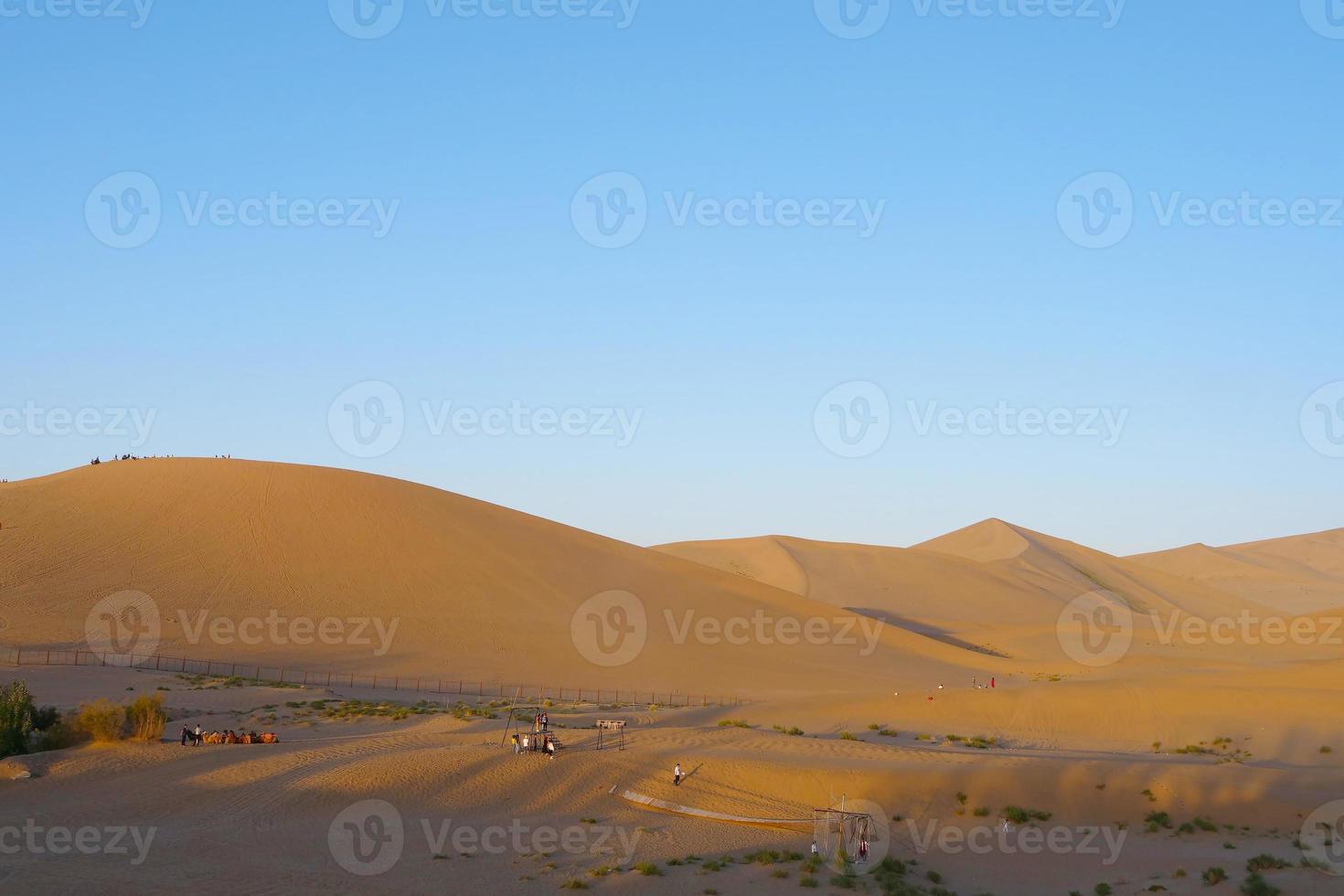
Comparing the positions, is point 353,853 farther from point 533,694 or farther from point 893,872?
point 533,694

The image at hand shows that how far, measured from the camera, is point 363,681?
40.9m

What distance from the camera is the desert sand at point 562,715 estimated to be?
1911cm

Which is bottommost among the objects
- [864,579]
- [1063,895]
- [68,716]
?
[1063,895]

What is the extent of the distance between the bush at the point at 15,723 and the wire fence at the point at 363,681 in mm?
13235

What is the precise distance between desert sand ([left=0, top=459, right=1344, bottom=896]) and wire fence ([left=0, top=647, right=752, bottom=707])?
1.01 ft

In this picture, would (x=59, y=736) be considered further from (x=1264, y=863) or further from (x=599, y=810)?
(x=1264, y=863)

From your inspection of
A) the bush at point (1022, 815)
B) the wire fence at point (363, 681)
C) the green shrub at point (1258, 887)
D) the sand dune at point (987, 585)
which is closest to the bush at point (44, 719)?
the wire fence at point (363, 681)

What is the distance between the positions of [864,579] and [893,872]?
85750mm

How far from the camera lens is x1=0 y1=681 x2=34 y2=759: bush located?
23.5 meters

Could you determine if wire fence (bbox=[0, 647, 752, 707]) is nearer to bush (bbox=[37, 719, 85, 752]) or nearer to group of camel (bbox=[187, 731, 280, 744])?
group of camel (bbox=[187, 731, 280, 744])

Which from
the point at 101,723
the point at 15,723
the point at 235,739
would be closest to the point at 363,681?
the point at 235,739

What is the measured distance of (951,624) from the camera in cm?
8162

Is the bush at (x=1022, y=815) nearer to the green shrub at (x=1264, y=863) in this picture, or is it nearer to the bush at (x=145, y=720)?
the green shrub at (x=1264, y=863)

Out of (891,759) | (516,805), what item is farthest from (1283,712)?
(516,805)
